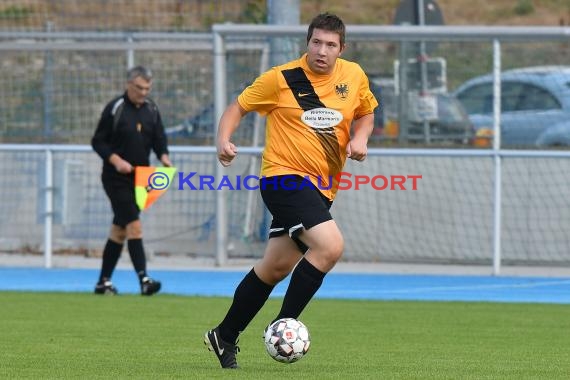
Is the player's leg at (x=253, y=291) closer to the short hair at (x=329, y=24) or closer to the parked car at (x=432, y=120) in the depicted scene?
the short hair at (x=329, y=24)

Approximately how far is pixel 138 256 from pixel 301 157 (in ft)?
18.9

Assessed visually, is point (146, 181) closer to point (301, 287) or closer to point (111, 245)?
point (111, 245)

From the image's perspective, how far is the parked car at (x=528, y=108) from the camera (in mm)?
15422

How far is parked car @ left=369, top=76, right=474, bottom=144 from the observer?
15.7 metres

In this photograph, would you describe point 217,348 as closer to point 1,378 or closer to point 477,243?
point 1,378

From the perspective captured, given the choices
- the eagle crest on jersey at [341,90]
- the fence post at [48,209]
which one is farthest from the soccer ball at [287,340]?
the fence post at [48,209]

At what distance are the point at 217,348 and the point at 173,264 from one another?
8957 millimetres

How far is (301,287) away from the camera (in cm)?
713

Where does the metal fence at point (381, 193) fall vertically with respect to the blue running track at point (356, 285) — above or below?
above

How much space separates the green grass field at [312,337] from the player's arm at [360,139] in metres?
1.12

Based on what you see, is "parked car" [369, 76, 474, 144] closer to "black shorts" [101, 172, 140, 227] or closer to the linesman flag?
the linesman flag

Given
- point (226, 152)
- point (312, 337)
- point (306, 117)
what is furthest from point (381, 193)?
point (226, 152)

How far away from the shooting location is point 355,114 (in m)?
7.55

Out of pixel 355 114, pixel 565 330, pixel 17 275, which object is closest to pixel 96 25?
pixel 17 275
